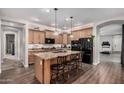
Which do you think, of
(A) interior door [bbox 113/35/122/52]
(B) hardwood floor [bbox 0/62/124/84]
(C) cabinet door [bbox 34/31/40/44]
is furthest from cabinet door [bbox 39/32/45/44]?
(A) interior door [bbox 113/35/122/52]

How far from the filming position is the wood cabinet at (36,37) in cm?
618

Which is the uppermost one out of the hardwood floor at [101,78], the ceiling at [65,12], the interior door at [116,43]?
the ceiling at [65,12]

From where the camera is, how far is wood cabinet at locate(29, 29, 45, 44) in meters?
6.18

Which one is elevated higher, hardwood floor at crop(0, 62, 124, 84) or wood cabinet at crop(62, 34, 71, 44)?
wood cabinet at crop(62, 34, 71, 44)

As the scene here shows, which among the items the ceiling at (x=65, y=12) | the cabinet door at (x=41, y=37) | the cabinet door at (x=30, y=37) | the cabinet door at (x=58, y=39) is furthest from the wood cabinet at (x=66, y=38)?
the ceiling at (x=65, y=12)

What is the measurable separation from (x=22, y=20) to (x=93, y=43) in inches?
177

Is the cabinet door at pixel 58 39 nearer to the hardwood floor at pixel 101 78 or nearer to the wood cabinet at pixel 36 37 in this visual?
the wood cabinet at pixel 36 37

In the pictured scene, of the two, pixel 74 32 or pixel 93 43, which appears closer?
pixel 93 43

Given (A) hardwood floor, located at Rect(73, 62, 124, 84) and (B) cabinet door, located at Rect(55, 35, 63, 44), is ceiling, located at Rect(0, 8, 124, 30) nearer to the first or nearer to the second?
(A) hardwood floor, located at Rect(73, 62, 124, 84)

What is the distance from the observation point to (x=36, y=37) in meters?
6.54
